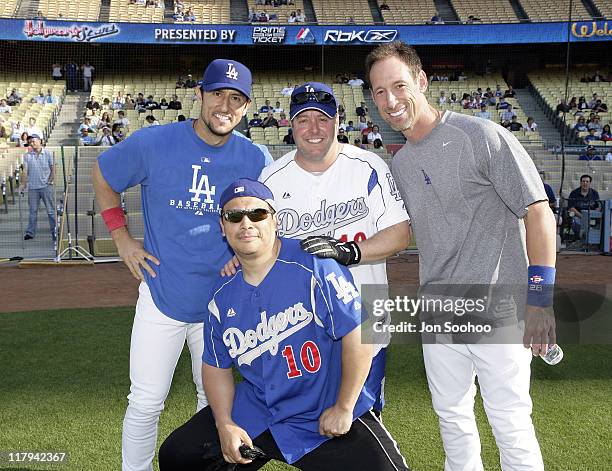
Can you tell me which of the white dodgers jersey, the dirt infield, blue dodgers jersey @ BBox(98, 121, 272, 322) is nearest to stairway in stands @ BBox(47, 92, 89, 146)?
the dirt infield

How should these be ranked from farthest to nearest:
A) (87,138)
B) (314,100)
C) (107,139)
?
1. (87,138)
2. (107,139)
3. (314,100)

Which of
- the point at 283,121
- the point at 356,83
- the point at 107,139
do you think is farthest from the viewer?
the point at 356,83

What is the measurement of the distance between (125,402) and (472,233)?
10.7 feet

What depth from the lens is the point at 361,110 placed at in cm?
2423

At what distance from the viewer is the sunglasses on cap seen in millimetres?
3244

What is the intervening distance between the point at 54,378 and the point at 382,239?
379 centimetres

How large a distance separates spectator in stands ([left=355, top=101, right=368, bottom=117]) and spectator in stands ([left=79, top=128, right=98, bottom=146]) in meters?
9.38

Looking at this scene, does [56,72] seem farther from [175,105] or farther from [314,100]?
[314,100]

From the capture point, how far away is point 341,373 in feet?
9.75

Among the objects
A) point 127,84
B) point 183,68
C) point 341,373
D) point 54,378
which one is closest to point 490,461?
point 341,373

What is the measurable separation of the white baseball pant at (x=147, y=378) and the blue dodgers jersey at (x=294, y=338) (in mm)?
675

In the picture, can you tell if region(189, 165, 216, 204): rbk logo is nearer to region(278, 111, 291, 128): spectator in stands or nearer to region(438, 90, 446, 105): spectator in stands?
region(278, 111, 291, 128): spectator in stands

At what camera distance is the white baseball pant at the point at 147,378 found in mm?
3494

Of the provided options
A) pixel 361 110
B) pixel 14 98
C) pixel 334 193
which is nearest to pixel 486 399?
pixel 334 193
